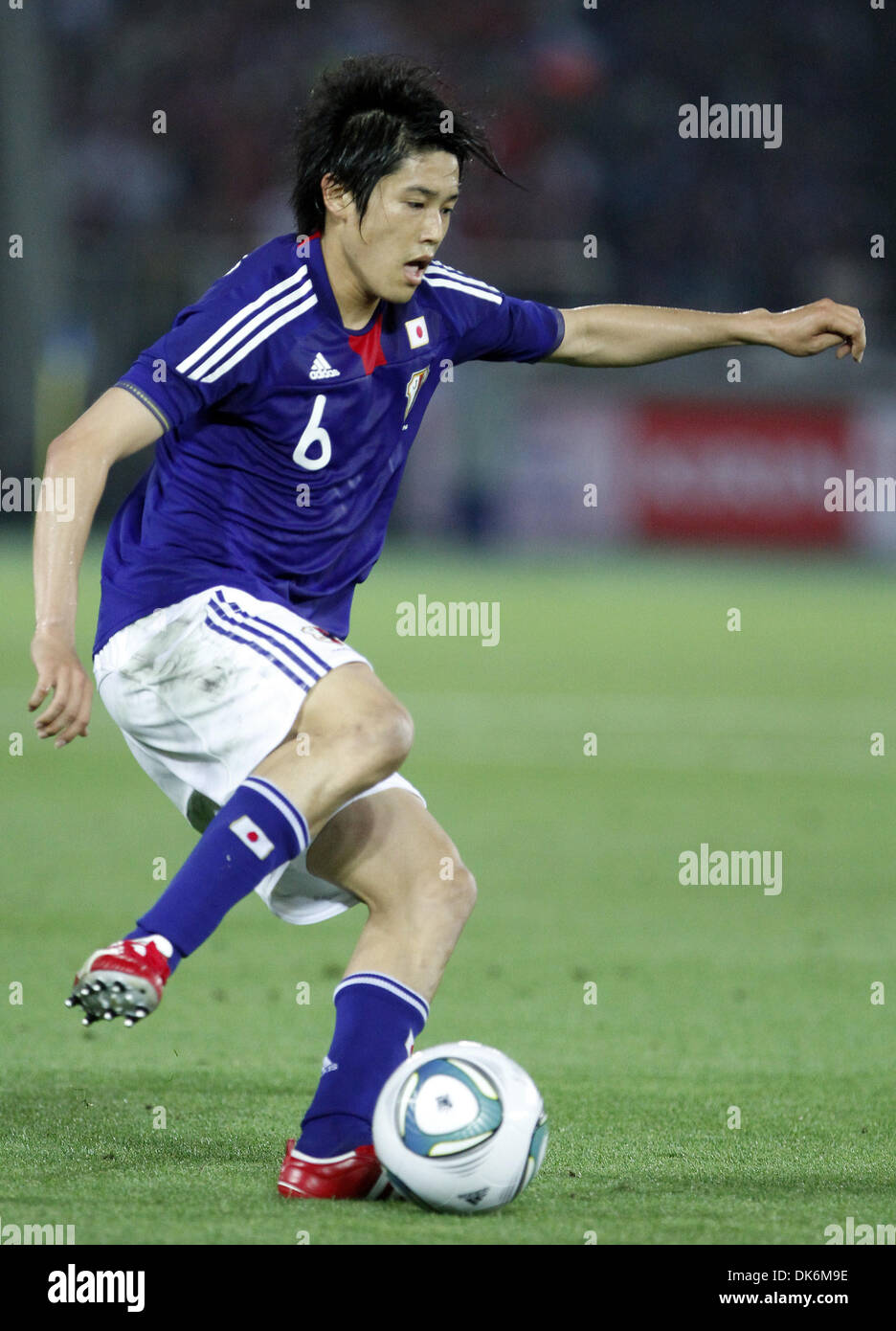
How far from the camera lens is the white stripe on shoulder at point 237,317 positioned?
140 inches

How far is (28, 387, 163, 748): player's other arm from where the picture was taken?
3178 mm

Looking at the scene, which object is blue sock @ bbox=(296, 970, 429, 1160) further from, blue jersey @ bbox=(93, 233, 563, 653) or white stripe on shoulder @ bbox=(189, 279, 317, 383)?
white stripe on shoulder @ bbox=(189, 279, 317, 383)

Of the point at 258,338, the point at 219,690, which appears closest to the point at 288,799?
the point at 219,690

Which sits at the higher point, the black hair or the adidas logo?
the black hair

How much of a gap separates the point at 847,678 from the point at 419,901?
34.5ft

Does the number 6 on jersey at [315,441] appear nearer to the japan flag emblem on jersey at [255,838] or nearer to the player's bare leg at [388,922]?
the player's bare leg at [388,922]

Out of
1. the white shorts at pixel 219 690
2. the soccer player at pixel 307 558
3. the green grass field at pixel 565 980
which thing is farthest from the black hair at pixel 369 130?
the green grass field at pixel 565 980

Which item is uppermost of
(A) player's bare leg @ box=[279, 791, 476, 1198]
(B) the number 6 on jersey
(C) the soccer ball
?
(B) the number 6 on jersey

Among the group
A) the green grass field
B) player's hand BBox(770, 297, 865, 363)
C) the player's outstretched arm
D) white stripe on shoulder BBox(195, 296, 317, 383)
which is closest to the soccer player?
white stripe on shoulder BBox(195, 296, 317, 383)

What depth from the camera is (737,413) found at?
2388cm

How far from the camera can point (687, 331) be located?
4.27 meters

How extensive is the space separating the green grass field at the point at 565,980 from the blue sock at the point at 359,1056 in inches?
5.3

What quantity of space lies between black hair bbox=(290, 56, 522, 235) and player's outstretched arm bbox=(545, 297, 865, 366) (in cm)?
53

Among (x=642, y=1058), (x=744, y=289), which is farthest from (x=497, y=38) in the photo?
(x=642, y=1058)
